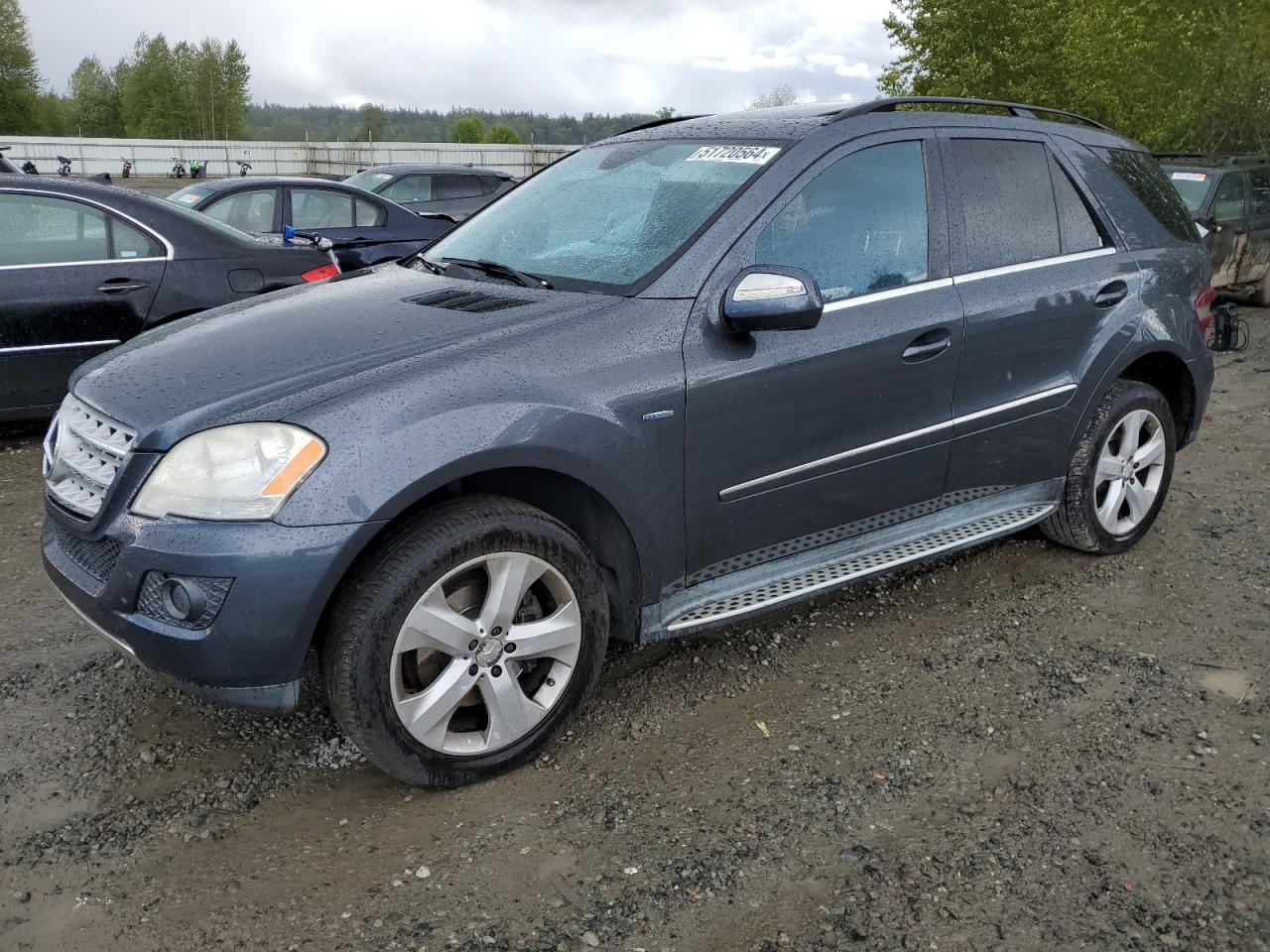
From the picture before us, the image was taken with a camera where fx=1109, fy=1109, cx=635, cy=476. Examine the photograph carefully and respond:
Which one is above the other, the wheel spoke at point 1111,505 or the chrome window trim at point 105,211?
the chrome window trim at point 105,211

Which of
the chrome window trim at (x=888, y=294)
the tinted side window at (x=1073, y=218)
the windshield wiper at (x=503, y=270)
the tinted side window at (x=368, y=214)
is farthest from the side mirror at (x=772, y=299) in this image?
the tinted side window at (x=368, y=214)

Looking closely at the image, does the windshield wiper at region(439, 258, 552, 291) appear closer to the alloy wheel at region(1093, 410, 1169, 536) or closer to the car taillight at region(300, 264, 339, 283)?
the alloy wheel at region(1093, 410, 1169, 536)

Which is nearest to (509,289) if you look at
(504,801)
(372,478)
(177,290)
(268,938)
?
(372,478)

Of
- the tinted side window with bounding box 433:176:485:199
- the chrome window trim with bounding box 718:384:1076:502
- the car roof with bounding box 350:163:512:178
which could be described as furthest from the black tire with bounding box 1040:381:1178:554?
the tinted side window with bounding box 433:176:485:199

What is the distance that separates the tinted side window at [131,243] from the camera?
6.17 m

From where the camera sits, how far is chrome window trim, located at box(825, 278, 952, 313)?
3.51 metres

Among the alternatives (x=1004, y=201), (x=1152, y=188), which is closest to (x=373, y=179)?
(x=1152, y=188)

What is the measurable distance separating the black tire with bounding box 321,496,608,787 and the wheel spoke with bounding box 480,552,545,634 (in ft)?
0.12

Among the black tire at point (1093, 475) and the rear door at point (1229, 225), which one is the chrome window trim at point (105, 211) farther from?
the rear door at point (1229, 225)

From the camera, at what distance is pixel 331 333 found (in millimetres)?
3158

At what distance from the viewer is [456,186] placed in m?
15.4

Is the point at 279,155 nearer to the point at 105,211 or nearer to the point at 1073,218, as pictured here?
the point at 105,211

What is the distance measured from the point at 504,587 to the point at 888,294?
1.65 metres

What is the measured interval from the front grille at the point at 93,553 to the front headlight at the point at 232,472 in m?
0.14
